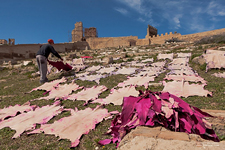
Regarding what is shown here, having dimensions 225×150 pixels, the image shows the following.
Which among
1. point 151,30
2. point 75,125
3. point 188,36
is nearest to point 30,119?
point 75,125

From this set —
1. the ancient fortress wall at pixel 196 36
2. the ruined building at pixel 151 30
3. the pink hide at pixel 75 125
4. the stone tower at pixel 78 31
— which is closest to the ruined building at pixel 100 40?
the stone tower at pixel 78 31

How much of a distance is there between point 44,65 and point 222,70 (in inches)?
245

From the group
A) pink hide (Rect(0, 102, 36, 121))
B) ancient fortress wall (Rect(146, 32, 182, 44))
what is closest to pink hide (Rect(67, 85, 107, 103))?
pink hide (Rect(0, 102, 36, 121))

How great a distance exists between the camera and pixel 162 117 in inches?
55.2

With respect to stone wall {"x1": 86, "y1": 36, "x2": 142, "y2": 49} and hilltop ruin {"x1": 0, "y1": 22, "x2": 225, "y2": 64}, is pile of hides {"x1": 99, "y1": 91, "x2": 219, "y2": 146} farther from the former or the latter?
stone wall {"x1": 86, "y1": 36, "x2": 142, "y2": 49}

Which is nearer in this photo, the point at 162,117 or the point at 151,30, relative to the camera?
the point at 162,117

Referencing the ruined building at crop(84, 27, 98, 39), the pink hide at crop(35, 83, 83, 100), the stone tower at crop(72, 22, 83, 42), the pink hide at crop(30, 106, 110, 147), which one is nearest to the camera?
the pink hide at crop(30, 106, 110, 147)

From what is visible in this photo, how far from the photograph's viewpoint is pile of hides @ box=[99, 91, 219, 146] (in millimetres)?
1350

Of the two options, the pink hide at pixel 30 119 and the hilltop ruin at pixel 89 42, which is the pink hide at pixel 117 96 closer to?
the pink hide at pixel 30 119

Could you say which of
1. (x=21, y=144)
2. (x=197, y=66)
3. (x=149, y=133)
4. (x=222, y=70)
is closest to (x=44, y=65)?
(x=21, y=144)

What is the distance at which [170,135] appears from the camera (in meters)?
1.17

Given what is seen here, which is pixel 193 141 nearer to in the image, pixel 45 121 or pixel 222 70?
pixel 45 121

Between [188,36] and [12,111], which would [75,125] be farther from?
[188,36]

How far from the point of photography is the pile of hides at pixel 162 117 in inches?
53.1
